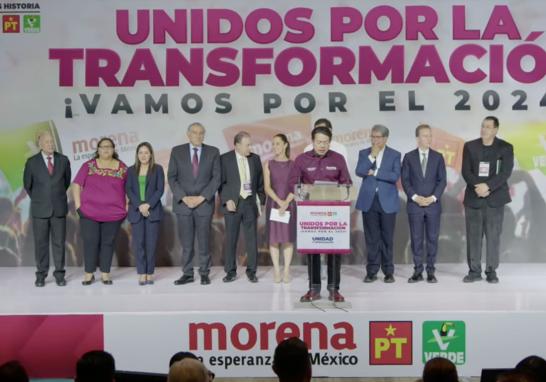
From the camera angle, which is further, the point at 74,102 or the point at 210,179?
the point at 74,102

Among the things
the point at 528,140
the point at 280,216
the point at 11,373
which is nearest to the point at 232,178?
the point at 280,216

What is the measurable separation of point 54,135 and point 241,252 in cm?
248

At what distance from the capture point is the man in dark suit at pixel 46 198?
23.3 feet

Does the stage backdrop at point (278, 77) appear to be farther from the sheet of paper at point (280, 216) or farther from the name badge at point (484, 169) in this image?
the sheet of paper at point (280, 216)

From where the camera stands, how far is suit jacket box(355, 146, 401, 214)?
7.17 meters

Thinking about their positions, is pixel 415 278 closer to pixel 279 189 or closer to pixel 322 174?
pixel 279 189

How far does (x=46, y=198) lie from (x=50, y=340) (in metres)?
1.66

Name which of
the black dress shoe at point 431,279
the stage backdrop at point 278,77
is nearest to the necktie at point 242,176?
the stage backdrop at point 278,77

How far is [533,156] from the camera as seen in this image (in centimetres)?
847

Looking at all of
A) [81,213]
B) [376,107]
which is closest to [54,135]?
[81,213]

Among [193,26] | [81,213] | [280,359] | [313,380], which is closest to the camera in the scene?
[280,359]

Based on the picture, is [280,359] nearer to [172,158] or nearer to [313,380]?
[313,380]

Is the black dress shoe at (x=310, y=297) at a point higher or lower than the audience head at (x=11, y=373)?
lower

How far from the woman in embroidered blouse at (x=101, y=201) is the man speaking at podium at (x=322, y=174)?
5.99ft
